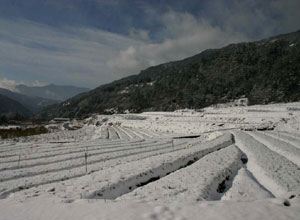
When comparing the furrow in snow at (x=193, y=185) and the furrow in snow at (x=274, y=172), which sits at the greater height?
the furrow in snow at (x=193, y=185)

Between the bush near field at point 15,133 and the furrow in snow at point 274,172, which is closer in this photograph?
the furrow in snow at point 274,172

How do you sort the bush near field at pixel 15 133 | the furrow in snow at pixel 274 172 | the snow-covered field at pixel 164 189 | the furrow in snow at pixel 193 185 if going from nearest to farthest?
the snow-covered field at pixel 164 189, the furrow in snow at pixel 193 185, the furrow in snow at pixel 274 172, the bush near field at pixel 15 133

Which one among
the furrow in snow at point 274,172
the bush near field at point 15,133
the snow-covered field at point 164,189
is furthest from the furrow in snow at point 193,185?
the bush near field at point 15,133

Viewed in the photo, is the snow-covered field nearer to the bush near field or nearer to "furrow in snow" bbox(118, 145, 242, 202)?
"furrow in snow" bbox(118, 145, 242, 202)

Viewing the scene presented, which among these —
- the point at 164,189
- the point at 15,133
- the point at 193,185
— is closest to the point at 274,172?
the point at 193,185

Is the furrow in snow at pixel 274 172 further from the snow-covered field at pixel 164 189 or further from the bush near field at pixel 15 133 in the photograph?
the bush near field at pixel 15 133

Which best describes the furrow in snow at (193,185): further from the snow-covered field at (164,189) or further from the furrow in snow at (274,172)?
the furrow in snow at (274,172)

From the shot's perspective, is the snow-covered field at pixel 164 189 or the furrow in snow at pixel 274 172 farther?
the furrow in snow at pixel 274 172

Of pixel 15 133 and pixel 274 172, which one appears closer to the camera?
pixel 274 172

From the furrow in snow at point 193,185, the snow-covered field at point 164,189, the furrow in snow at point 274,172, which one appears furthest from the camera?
the furrow in snow at point 274,172

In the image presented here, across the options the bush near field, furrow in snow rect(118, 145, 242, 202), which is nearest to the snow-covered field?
furrow in snow rect(118, 145, 242, 202)

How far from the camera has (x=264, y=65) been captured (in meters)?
199

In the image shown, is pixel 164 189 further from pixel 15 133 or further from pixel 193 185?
pixel 15 133

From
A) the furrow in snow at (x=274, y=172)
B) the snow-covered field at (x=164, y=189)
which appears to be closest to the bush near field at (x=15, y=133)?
the snow-covered field at (x=164, y=189)
